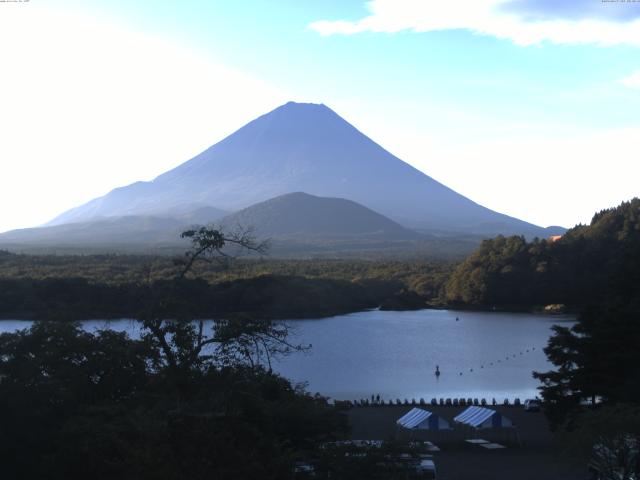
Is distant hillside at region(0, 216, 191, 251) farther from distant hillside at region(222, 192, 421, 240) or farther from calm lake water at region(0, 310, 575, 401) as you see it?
calm lake water at region(0, 310, 575, 401)

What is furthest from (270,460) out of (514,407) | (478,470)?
(514,407)

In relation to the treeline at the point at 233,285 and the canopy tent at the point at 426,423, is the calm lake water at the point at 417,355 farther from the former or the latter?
the canopy tent at the point at 426,423

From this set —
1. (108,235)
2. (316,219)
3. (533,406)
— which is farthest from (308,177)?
(533,406)

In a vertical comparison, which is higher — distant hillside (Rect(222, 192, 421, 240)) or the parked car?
distant hillside (Rect(222, 192, 421, 240))

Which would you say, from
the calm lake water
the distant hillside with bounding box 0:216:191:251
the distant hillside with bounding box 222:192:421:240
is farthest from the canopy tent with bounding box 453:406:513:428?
the distant hillside with bounding box 222:192:421:240

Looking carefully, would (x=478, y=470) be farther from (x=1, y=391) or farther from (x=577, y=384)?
(x=1, y=391)

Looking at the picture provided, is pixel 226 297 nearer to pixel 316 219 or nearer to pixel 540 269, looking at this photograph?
pixel 540 269
